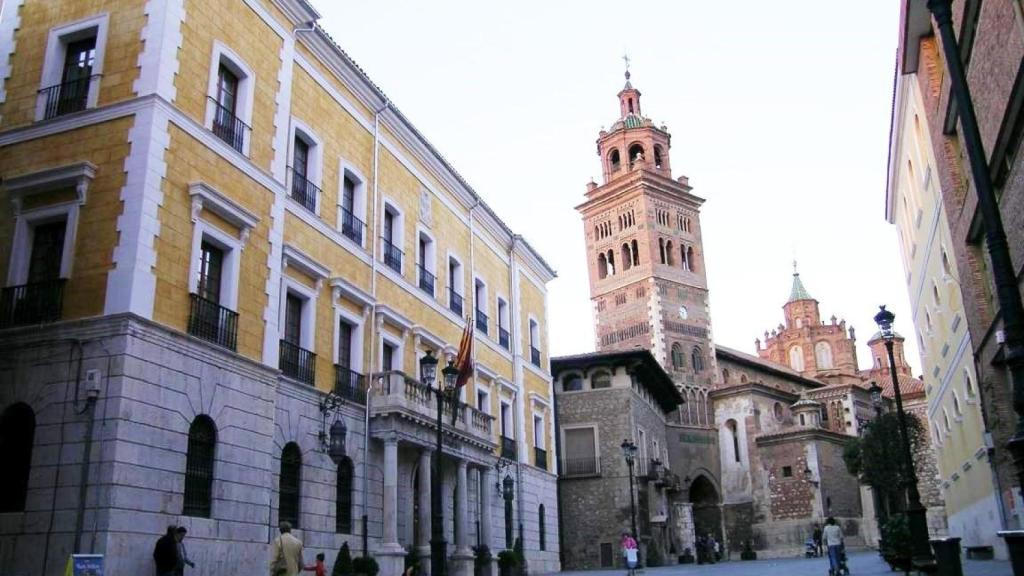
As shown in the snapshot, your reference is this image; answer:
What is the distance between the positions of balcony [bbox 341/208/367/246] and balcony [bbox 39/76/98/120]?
7.02m

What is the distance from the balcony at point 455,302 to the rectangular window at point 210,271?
474 inches

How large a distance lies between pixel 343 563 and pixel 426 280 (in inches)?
395

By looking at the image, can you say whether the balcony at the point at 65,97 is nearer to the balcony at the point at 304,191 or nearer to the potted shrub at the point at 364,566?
the balcony at the point at 304,191

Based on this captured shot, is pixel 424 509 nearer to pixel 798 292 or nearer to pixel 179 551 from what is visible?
pixel 179 551

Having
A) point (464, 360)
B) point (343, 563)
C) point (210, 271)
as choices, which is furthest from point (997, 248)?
point (464, 360)

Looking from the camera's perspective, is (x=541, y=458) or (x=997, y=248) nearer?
(x=997, y=248)

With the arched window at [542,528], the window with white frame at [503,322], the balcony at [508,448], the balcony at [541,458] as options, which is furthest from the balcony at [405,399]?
the arched window at [542,528]

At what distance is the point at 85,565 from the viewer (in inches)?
449

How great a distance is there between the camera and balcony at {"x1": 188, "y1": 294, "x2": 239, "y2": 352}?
15.6 meters

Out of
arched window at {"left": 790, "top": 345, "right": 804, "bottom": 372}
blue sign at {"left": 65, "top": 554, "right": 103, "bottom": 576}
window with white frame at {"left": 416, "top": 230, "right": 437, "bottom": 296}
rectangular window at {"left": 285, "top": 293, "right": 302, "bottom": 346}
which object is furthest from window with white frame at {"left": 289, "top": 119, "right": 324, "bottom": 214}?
arched window at {"left": 790, "top": 345, "right": 804, "bottom": 372}

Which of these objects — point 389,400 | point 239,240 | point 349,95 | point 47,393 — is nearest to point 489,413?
point 389,400

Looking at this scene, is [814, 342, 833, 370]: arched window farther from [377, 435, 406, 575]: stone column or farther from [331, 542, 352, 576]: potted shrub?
[331, 542, 352, 576]: potted shrub

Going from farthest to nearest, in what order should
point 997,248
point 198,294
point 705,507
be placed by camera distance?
1. point 705,507
2. point 198,294
3. point 997,248

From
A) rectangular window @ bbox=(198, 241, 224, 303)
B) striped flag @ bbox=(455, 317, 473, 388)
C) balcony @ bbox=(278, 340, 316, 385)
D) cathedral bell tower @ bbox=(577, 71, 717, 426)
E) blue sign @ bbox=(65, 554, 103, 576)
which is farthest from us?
cathedral bell tower @ bbox=(577, 71, 717, 426)
